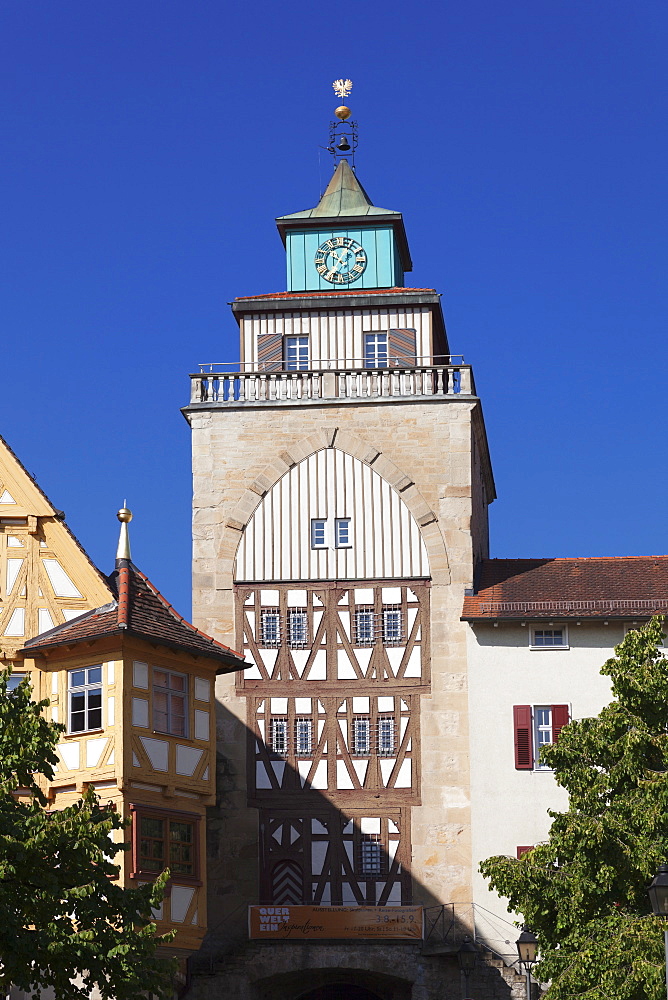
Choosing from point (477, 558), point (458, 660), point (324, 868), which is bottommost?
point (324, 868)

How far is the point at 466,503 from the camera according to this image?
1863 inches

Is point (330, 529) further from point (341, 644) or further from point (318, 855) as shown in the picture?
point (318, 855)

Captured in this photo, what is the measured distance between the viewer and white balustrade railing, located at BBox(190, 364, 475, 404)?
159 ft

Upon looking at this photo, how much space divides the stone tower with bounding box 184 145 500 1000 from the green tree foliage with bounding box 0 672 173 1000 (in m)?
18.5

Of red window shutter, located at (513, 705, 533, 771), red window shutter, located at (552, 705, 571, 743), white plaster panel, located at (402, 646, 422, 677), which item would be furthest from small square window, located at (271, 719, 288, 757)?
red window shutter, located at (552, 705, 571, 743)

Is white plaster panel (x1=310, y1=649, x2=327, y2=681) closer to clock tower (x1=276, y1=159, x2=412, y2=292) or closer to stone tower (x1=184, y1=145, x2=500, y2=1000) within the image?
stone tower (x1=184, y1=145, x2=500, y2=1000)

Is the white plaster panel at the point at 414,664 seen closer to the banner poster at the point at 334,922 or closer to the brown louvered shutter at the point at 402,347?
the banner poster at the point at 334,922

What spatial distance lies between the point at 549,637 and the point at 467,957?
334 inches

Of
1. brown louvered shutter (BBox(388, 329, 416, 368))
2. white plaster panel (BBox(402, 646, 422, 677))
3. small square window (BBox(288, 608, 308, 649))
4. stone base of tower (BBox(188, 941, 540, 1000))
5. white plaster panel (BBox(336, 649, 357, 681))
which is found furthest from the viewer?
brown louvered shutter (BBox(388, 329, 416, 368))

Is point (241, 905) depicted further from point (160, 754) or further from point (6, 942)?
point (6, 942)

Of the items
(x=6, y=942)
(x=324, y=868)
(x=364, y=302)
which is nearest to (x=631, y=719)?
(x=6, y=942)

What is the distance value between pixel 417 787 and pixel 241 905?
5.40 m

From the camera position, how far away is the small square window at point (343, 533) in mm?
47181

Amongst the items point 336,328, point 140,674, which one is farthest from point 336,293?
point 140,674
